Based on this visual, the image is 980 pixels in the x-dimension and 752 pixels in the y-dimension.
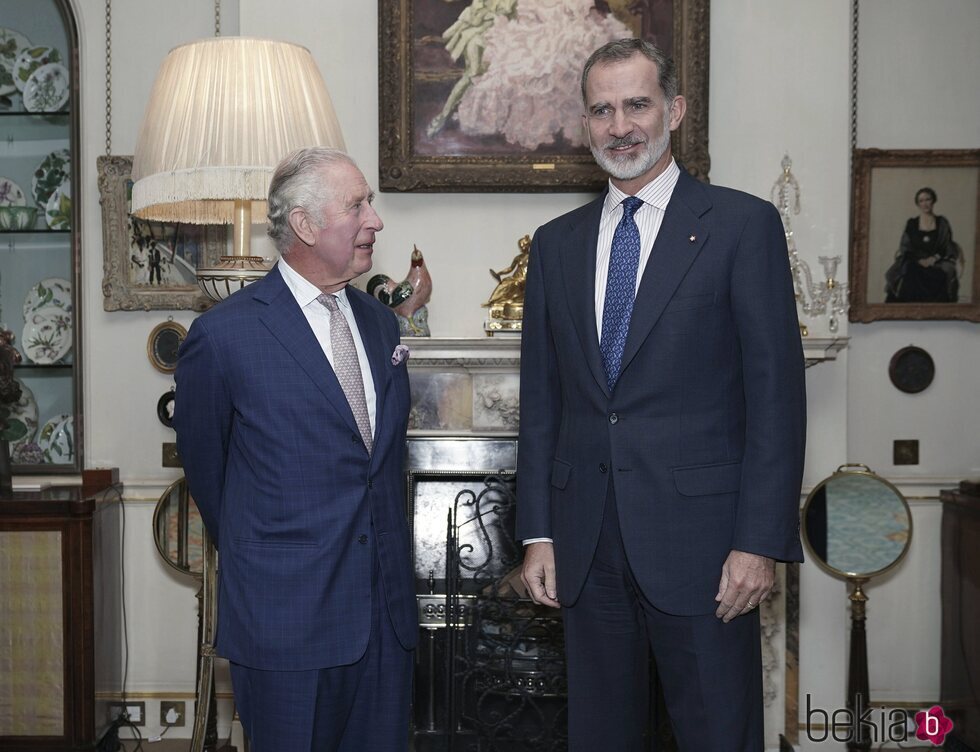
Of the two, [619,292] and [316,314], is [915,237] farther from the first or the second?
[316,314]

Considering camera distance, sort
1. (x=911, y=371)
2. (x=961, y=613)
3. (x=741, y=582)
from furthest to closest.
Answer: (x=911, y=371) < (x=961, y=613) < (x=741, y=582)

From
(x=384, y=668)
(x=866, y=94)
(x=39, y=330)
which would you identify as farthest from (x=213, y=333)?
(x=866, y=94)

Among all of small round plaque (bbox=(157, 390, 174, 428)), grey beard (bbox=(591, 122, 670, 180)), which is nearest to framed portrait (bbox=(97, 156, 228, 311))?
small round plaque (bbox=(157, 390, 174, 428))

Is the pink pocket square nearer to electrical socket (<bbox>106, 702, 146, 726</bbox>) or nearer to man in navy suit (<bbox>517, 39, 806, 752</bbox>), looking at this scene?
man in navy suit (<bbox>517, 39, 806, 752</bbox>)

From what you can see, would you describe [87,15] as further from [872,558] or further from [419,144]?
[872,558]

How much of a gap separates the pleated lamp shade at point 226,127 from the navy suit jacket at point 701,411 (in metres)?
0.98

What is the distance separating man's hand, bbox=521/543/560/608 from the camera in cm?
208

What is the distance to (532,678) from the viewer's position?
3418mm

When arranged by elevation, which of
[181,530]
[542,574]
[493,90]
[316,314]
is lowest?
[181,530]

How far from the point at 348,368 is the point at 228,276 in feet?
2.01

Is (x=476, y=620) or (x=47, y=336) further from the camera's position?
(x=47, y=336)

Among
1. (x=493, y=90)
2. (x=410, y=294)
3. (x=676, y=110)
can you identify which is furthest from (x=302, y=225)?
(x=493, y=90)

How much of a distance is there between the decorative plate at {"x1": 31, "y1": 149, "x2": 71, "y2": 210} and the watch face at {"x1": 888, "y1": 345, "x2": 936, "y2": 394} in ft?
10.7

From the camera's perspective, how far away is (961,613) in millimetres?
3748
